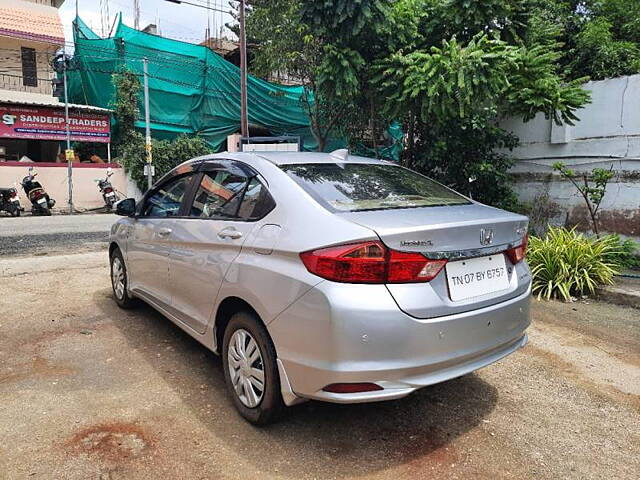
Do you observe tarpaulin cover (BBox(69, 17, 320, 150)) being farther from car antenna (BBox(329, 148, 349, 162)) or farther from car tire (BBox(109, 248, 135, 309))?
car antenna (BBox(329, 148, 349, 162))

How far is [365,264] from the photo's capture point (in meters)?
2.24

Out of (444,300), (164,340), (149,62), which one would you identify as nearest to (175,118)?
(149,62)

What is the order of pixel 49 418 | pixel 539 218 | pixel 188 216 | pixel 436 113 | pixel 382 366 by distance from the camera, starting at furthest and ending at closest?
pixel 539 218
pixel 436 113
pixel 188 216
pixel 49 418
pixel 382 366

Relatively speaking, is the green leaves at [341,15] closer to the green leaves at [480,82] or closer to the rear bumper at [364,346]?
the green leaves at [480,82]

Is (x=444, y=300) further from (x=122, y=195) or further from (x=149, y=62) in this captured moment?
(x=149, y=62)

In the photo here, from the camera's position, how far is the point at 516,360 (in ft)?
12.3

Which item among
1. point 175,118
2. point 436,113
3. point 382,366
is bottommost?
point 382,366

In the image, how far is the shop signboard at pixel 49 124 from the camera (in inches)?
679

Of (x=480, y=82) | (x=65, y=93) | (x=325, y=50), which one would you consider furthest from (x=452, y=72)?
(x=65, y=93)

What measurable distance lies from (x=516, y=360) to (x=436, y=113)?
399 centimetres

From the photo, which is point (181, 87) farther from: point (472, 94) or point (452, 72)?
point (472, 94)

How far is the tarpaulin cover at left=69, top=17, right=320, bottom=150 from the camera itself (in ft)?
64.7

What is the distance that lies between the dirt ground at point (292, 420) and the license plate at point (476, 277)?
2.63 ft

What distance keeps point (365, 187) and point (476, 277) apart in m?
0.86
